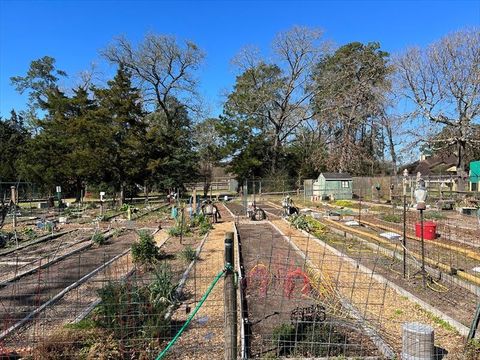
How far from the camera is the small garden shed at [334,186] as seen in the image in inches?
1350

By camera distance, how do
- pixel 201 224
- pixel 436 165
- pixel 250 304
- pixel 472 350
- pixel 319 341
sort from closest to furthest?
pixel 472 350 → pixel 319 341 → pixel 250 304 → pixel 201 224 → pixel 436 165

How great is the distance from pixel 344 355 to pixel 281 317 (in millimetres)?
1288

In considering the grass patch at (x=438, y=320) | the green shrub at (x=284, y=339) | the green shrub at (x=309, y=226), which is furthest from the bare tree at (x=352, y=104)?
the green shrub at (x=284, y=339)

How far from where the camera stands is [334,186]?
34938 mm

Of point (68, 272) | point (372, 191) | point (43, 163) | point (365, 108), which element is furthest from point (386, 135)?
point (68, 272)

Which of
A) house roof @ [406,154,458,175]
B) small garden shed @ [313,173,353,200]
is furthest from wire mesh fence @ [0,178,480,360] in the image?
house roof @ [406,154,458,175]

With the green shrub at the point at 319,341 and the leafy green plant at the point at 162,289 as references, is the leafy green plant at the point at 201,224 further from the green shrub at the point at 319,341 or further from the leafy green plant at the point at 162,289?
the green shrub at the point at 319,341

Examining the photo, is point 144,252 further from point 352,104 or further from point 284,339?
point 352,104

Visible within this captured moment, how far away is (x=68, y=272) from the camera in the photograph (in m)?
8.57

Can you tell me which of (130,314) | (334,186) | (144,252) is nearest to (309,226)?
(144,252)

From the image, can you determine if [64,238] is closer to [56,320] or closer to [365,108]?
[56,320]

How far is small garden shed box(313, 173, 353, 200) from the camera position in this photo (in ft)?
112

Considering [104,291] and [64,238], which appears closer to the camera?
[104,291]

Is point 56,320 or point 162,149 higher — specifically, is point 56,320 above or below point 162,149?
below
